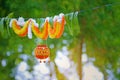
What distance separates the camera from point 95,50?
3.96 m

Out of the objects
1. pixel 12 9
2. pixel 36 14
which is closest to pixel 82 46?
pixel 36 14

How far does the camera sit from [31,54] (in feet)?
13.0

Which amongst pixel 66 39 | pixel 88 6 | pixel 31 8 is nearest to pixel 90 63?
pixel 66 39

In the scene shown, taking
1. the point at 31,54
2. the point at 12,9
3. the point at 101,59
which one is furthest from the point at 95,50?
the point at 12,9

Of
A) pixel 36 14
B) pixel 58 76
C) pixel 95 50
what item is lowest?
pixel 58 76

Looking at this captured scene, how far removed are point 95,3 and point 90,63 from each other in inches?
27.9

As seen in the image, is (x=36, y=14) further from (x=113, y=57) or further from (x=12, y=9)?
(x=113, y=57)

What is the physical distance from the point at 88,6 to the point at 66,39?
47cm

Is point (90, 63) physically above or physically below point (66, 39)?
below

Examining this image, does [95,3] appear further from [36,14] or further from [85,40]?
[36,14]

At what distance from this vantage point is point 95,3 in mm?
3975

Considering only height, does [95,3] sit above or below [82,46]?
above

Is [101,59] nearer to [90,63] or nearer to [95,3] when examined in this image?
[90,63]

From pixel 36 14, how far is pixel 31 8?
0.09 meters
